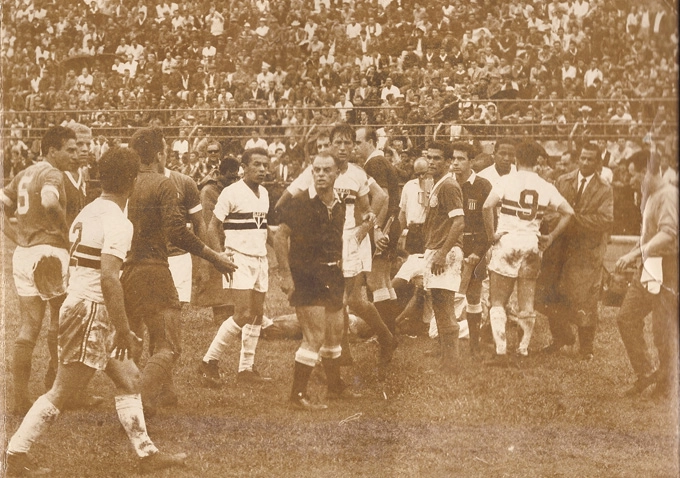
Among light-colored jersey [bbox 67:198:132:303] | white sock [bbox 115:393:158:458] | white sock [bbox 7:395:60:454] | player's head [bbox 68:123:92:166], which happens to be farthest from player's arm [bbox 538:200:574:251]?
white sock [bbox 7:395:60:454]

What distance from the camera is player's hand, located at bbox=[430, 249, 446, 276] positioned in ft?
16.6

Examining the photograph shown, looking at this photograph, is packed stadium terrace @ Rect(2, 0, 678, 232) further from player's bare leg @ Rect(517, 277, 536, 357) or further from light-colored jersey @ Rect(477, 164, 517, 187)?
player's bare leg @ Rect(517, 277, 536, 357)

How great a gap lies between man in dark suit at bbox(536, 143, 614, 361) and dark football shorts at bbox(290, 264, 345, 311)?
1287mm

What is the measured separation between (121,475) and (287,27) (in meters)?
2.98

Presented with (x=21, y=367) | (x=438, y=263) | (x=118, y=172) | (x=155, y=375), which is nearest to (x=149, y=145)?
(x=118, y=172)

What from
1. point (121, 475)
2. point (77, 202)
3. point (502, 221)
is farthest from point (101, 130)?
point (502, 221)

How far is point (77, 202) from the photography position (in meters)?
4.99

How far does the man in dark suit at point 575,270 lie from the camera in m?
4.99

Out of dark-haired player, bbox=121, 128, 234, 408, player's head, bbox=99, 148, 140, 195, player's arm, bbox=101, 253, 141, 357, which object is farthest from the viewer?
dark-haired player, bbox=121, 128, 234, 408

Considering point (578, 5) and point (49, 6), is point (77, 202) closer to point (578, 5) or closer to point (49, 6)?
point (49, 6)

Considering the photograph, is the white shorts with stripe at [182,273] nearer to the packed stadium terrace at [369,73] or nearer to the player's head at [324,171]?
the packed stadium terrace at [369,73]

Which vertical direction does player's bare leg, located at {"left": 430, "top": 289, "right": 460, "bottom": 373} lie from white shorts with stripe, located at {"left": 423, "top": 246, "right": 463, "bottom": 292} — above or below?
below

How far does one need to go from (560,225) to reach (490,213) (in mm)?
453

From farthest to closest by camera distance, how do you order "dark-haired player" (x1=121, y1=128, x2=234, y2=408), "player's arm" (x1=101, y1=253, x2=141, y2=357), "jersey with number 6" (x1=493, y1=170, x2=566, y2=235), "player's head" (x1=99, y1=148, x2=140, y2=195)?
"jersey with number 6" (x1=493, y1=170, x2=566, y2=235)
"dark-haired player" (x1=121, y1=128, x2=234, y2=408)
"player's head" (x1=99, y1=148, x2=140, y2=195)
"player's arm" (x1=101, y1=253, x2=141, y2=357)
